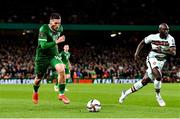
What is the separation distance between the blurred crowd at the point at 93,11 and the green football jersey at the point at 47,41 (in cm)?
3396

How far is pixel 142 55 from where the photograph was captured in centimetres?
4938

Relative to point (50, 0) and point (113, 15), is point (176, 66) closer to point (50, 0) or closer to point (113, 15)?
point (113, 15)

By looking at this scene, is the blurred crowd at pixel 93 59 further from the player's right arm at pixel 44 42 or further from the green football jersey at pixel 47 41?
the player's right arm at pixel 44 42

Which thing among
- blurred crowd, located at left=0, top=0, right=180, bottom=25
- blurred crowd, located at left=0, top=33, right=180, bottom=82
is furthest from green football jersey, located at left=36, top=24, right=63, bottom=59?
blurred crowd, located at left=0, top=0, right=180, bottom=25

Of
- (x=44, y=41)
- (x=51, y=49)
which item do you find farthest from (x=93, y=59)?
(x=44, y=41)

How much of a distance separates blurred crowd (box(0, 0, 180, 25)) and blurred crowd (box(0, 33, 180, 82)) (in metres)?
2.83

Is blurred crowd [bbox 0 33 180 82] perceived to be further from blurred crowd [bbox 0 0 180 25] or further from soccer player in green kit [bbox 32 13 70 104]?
soccer player in green kit [bbox 32 13 70 104]

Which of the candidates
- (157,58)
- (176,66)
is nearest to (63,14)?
(176,66)

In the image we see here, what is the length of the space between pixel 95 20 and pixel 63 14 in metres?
3.12

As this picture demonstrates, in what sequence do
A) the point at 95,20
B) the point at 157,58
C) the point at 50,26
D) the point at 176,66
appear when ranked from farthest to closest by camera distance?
1. the point at 95,20
2. the point at 176,66
3. the point at 157,58
4. the point at 50,26

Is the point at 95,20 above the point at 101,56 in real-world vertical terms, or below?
above

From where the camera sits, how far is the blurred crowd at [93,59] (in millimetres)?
41272

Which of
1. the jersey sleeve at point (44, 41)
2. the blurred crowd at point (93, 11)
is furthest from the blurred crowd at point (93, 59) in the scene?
the jersey sleeve at point (44, 41)

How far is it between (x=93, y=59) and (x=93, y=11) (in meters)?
5.11
